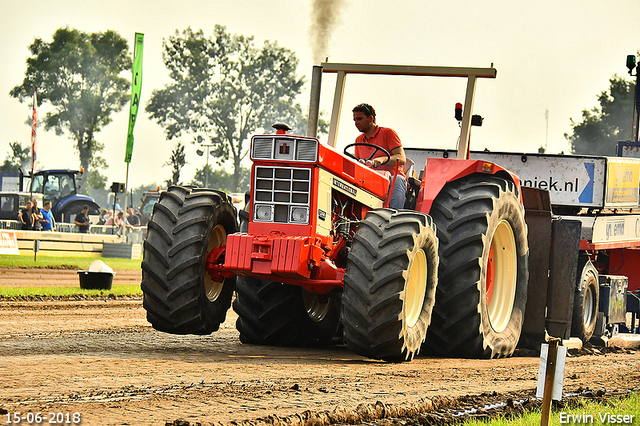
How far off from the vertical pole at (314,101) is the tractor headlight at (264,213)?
1.14 meters

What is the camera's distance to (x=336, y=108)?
31.3ft

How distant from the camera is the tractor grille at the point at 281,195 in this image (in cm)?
759

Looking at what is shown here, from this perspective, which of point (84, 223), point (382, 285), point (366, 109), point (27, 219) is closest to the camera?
point (382, 285)

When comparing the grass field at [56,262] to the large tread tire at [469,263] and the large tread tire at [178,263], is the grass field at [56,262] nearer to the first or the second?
the large tread tire at [178,263]

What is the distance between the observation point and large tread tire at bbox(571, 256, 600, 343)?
10852 mm

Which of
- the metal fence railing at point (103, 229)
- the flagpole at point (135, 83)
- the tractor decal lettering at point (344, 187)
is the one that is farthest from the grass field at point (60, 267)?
the tractor decal lettering at point (344, 187)

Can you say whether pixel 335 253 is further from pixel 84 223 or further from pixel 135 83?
pixel 84 223

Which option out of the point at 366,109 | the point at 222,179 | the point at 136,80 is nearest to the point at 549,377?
the point at 366,109

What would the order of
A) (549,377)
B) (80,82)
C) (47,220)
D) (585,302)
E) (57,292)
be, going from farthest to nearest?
(80,82) → (47,220) → (57,292) → (585,302) → (549,377)

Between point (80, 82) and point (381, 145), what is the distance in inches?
1907

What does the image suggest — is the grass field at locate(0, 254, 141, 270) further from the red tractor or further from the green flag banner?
the red tractor

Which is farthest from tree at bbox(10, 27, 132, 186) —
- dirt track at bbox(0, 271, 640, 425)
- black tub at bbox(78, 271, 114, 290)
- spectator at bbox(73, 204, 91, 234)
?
dirt track at bbox(0, 271, 640, 425)

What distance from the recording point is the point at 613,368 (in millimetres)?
8781

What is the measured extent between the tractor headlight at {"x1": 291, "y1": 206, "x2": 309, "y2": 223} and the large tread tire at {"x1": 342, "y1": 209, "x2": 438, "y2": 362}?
504 mm
